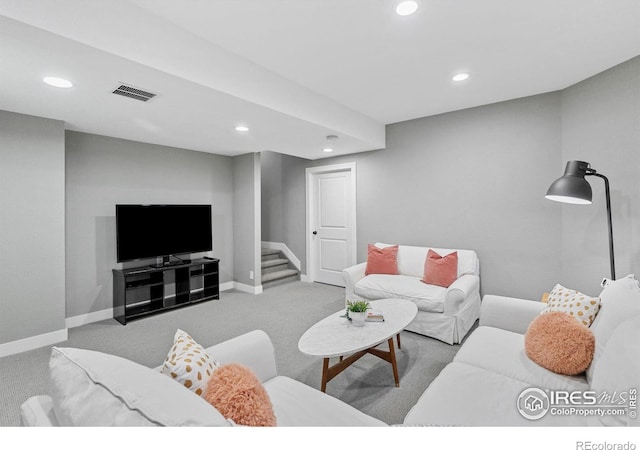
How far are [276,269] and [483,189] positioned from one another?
12.2ft

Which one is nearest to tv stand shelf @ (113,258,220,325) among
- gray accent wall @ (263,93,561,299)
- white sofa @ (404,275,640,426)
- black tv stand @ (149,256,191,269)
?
black tv stand @ (149,256,191,269)

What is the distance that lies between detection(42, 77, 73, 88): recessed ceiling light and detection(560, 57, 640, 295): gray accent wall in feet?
14.5

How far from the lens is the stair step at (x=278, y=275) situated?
513 cm

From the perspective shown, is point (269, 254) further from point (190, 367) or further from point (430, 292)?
point (190, 367)

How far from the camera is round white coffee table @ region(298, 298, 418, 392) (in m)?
1.84

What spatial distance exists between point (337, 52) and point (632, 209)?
279cm

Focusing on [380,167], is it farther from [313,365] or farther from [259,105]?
[313,365]

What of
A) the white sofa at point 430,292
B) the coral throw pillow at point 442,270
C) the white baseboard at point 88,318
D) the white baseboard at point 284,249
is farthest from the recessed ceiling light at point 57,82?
the white baseboard at point 284,249

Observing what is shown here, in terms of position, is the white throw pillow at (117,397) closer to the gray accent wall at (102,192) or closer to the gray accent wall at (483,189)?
the gray accent wall at (102,192)

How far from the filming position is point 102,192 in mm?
3680

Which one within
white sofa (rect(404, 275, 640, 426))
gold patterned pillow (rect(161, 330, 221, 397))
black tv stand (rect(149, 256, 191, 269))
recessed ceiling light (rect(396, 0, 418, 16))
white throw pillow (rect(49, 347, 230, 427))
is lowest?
white sofa (rect(404, 275, 640, 426))

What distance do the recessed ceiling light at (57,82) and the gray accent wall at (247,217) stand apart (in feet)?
8.82

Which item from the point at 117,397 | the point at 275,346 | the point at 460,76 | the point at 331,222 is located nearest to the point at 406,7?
the point at 460,76

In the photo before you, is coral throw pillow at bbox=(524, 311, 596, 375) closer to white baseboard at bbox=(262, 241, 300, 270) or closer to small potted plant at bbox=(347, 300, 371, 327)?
small potted plant at bbox=(347, 300, 371, 327)
